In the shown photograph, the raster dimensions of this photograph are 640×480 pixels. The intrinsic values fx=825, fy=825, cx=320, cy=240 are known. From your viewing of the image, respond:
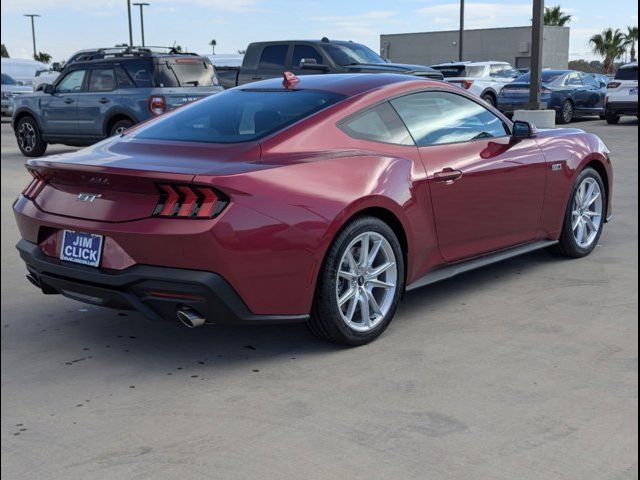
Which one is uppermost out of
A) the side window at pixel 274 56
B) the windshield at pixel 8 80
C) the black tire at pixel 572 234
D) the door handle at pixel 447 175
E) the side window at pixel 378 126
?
the side window at pixel 274 56

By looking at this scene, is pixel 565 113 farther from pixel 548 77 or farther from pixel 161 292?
pixel 161 292

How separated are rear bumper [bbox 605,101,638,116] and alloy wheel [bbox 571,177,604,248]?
14846mm

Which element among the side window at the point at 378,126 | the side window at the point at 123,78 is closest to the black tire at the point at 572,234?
the side window at the point at 378,126

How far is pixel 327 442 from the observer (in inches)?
125

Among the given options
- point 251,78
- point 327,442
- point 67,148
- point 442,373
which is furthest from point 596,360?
point 67,148

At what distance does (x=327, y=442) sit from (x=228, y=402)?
595mm

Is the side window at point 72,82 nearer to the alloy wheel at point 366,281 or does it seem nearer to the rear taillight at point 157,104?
the rear taillight at point 157,104

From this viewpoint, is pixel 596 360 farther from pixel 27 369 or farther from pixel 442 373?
pixel 27 369

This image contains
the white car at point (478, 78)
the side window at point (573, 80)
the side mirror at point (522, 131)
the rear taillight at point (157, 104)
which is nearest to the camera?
the side mirror at point (522, 131)

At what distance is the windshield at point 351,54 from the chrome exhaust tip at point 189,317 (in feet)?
38.9

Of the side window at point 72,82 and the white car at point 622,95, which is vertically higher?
the side window at point 72,82

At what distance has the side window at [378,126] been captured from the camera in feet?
14.6

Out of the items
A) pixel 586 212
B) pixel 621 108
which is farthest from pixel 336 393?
pixel 621 108

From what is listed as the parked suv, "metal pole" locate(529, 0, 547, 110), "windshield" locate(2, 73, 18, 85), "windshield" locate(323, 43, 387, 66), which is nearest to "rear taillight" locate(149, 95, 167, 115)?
the parked suv
